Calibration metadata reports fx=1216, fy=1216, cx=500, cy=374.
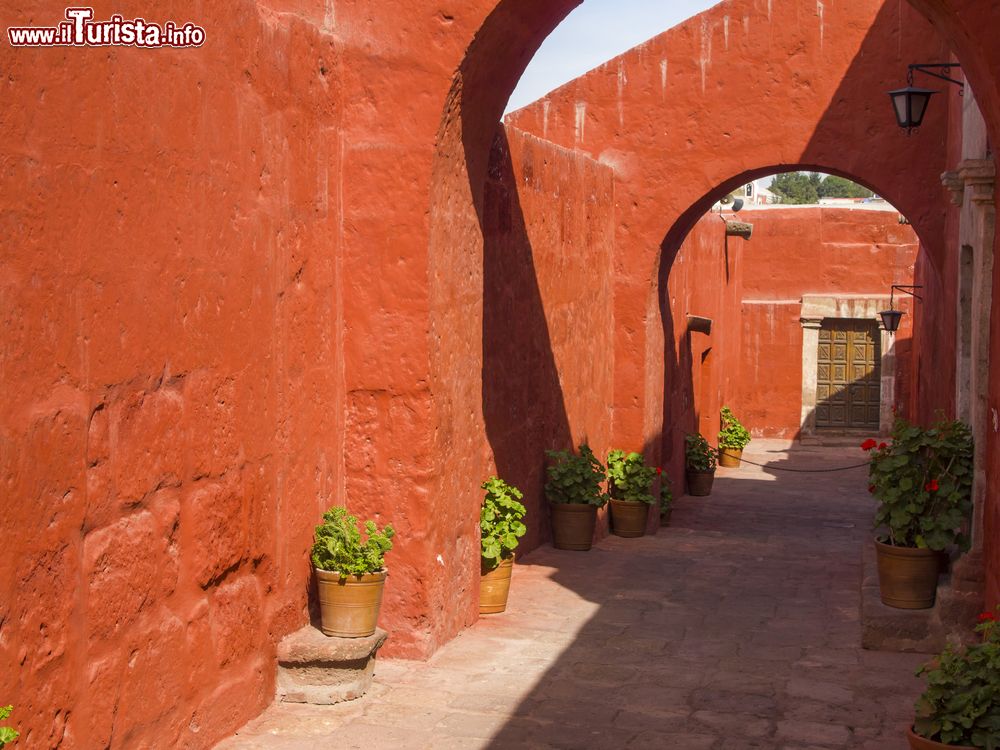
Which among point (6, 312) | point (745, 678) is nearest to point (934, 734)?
point (745, 678)

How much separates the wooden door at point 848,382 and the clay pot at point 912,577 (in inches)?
576

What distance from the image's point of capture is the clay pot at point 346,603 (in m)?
4.99

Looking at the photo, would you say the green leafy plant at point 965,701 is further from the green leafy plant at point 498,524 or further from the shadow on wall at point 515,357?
the shadow on wall at point 515,357

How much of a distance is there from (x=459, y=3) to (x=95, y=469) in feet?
9.26

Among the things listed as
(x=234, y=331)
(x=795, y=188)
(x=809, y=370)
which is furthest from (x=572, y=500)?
(x=795, y=188)

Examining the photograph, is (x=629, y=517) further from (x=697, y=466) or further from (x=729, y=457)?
(x=729, y=457)

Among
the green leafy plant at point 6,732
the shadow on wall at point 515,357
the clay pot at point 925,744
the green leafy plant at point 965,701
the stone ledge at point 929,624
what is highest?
the shadow on wall at point 515,357

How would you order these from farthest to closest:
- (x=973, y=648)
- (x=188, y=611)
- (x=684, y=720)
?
(x=684, y=720)
(x=188, y=611)
(x=973, y=648)

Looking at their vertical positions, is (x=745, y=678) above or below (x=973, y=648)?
below

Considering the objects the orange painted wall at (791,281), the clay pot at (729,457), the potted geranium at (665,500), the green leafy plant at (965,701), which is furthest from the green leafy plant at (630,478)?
the orange painted wall at (791,281)

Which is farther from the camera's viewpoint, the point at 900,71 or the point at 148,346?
the point at 900,71

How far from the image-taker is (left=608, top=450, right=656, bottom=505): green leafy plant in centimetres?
959

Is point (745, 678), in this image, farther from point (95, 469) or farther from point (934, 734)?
point (95, 469)

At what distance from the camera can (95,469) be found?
3.63 meters
